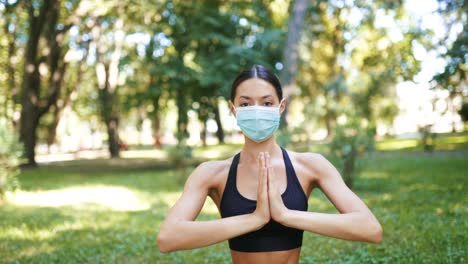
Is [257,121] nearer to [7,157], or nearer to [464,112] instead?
[7,157]

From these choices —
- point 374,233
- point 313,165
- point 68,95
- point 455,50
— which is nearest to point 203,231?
point 313,165

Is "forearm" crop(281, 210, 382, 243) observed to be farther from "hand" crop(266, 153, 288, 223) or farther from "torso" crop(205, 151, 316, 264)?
"torso" crop(205, 151, 316, 264)

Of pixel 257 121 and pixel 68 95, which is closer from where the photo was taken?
pixel 257 121

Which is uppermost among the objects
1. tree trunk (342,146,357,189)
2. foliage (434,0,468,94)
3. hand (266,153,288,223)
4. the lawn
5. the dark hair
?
foliage (434,0,468,94)

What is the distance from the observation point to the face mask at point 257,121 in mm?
2680

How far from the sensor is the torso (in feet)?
8.68

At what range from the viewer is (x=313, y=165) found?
9.29 feet

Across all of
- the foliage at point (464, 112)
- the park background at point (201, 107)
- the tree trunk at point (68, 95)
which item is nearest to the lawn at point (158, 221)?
the park background at point (201, 107)

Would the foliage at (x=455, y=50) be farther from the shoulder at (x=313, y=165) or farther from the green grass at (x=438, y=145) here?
the green grass at (x=438, y=145)

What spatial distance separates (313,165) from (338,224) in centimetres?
49

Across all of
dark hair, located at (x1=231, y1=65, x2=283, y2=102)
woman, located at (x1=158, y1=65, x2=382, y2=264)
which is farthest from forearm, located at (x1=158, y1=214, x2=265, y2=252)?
dark hair, located at (x1=231, y1=65, x2=283, y2=102)

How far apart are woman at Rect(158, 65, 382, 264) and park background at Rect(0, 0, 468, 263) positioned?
1874 millimetres

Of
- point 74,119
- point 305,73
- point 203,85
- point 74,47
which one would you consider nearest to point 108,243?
point 203,85

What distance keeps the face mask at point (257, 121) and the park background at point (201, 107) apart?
6.37 feet
